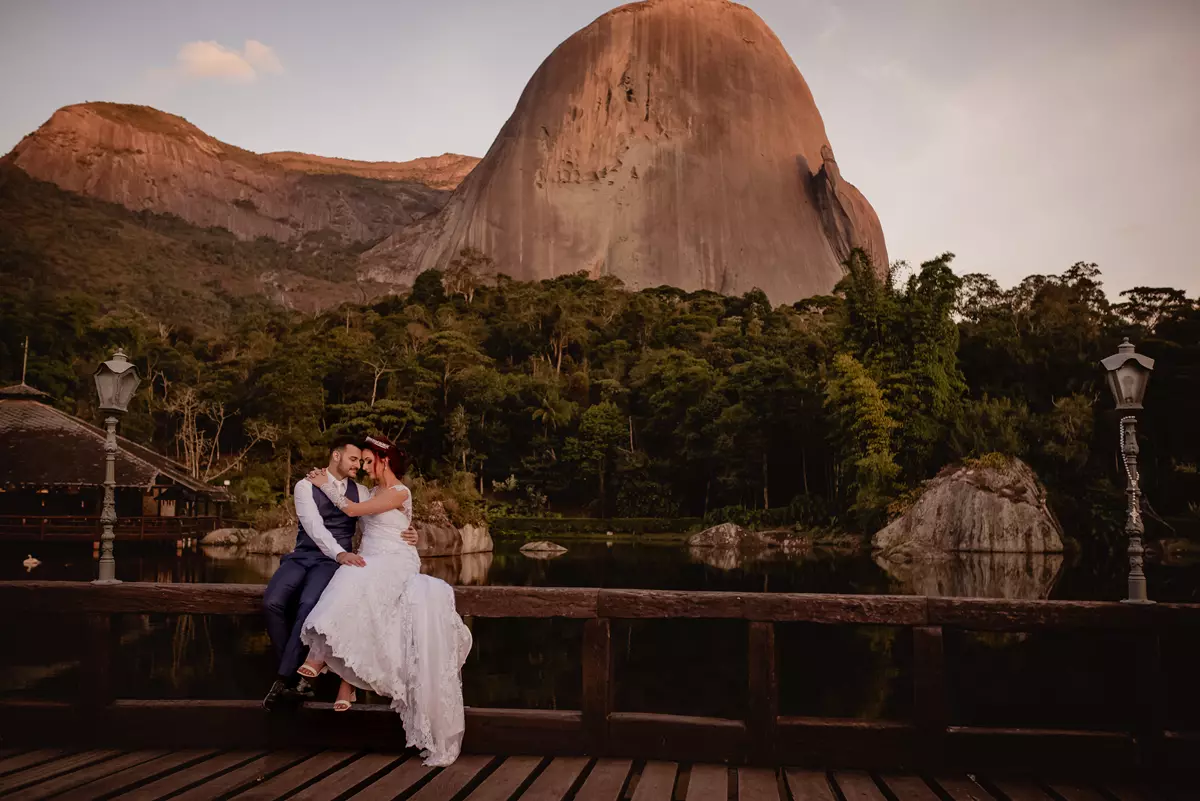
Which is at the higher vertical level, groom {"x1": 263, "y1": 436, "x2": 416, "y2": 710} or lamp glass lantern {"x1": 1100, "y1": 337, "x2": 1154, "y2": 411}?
lamp glass lantern {"x1": 1100, "y1": 337, "x2": 1154, "y2": 411}

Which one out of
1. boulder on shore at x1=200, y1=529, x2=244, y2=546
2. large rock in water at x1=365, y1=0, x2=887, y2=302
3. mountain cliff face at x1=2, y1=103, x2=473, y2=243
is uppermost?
mountain cliff face at x1=2, y1=103, x2=473, y2=243

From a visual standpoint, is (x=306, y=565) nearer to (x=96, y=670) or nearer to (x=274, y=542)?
(x=96, y=670)

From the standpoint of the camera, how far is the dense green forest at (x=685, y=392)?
35188 millimetres

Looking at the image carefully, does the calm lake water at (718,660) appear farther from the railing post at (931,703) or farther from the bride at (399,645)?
the bride at (399,645)

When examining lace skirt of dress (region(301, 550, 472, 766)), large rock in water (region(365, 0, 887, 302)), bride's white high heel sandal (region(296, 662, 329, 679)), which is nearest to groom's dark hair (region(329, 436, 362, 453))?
lace skirt of dress (region(301, 550, 472, 766))

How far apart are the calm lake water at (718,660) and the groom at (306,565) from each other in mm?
6321

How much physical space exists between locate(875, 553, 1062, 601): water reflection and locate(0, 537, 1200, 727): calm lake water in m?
0.10

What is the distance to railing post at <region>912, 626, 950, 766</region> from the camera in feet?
12.6

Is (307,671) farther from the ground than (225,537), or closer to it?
farther from the ground

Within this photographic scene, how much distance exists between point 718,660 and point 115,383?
938 cm

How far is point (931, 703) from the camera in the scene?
3.88 m

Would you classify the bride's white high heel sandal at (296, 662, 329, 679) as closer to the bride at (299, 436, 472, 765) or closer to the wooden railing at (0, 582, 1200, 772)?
the bride at (299, 436, 472, 765)

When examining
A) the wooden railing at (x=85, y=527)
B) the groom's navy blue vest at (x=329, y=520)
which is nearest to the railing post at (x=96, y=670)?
the groom's navy blue vest at (x=329, y=520)

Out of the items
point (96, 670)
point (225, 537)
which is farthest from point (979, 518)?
point (96, 670)
